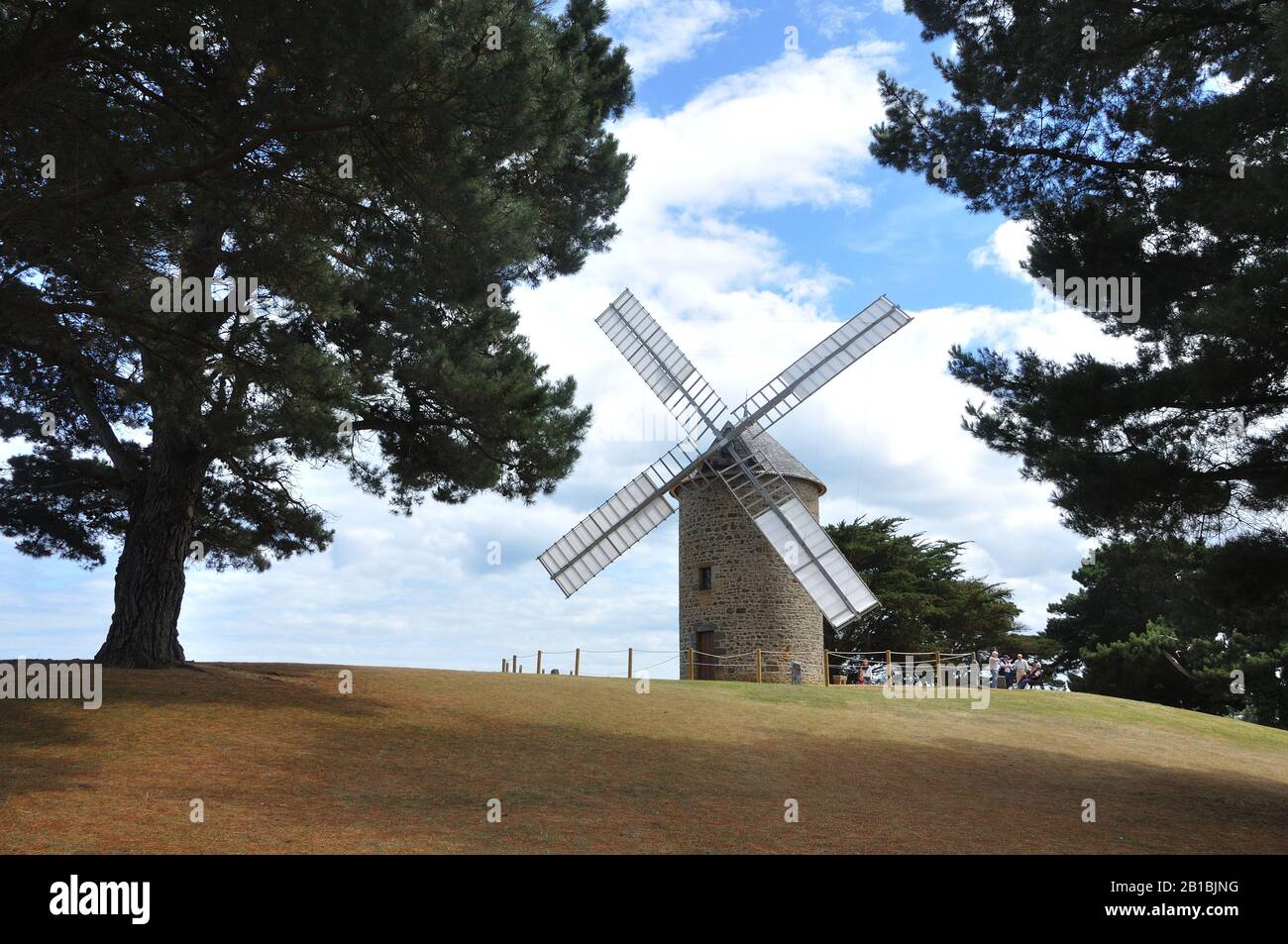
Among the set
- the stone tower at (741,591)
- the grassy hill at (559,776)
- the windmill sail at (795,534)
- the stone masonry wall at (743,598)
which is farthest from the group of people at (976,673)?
the grassy hill at (559,776)

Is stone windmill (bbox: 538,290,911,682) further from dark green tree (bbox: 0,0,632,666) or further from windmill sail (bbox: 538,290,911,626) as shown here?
dark green tree (bbox: 0,0,632,666)

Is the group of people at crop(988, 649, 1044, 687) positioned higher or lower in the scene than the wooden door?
lower

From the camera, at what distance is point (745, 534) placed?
21375 mm

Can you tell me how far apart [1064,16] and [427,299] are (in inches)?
310

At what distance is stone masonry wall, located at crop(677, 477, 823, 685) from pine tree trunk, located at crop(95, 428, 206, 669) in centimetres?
1165

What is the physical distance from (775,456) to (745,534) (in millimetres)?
2136

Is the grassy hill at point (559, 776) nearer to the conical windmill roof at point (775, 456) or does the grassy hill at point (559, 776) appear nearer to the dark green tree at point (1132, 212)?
the dark green tree at point (1132, 212)

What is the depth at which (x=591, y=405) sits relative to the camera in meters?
14.0

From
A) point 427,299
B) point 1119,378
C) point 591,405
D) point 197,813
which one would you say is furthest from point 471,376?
point 1119,378

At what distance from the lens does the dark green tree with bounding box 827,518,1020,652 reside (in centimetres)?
3111

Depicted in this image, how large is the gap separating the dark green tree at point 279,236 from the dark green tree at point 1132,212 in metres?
4.87

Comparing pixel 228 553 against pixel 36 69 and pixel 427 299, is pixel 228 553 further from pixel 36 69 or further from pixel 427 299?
pixel 36 69

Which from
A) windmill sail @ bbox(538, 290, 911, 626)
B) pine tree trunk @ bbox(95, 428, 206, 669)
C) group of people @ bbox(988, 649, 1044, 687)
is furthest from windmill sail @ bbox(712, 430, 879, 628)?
pine tree trunk @ bbox(95, 428, 206, 669)

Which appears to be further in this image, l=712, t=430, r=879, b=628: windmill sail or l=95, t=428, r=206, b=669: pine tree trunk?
l=712, t=430, r=879, b=628: windmill sail
